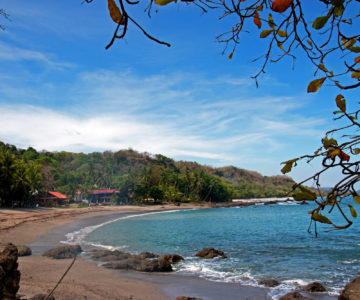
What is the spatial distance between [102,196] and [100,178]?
620 cm

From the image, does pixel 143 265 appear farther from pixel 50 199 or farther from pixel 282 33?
pixel 50 199

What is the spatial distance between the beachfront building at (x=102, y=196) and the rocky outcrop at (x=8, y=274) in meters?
67.3

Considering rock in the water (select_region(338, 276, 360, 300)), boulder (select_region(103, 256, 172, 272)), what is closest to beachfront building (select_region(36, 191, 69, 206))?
boulder (select_region(103, 256, 172, 272))

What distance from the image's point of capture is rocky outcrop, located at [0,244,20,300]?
4.99 metres

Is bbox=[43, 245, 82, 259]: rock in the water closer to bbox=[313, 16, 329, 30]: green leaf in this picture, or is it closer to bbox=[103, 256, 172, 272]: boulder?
bbox=[103, 256, 172, 272]: boulder

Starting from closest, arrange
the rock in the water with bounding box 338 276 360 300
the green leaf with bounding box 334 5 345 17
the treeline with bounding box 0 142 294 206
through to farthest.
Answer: the green leaf with bounding box 334 5 345 17 < the rock in the water with bounding box 338 276 360 300 < the treeline with bounding box 0 142 294 206

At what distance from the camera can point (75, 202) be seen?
2566 inches

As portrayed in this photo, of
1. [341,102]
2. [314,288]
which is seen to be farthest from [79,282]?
[341,102]

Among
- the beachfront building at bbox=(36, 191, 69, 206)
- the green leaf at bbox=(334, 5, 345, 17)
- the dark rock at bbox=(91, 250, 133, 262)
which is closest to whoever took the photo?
the green leaf at bbox=(334, 5, 345, 17)

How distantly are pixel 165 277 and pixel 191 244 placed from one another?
885 cm

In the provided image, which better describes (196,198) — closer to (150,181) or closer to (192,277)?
(150,181)

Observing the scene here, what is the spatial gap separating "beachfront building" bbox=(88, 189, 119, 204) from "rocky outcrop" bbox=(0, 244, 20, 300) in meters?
67.3

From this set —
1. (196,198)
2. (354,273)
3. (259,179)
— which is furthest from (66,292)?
(259,179)

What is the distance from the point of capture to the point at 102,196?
7375 centimetres
